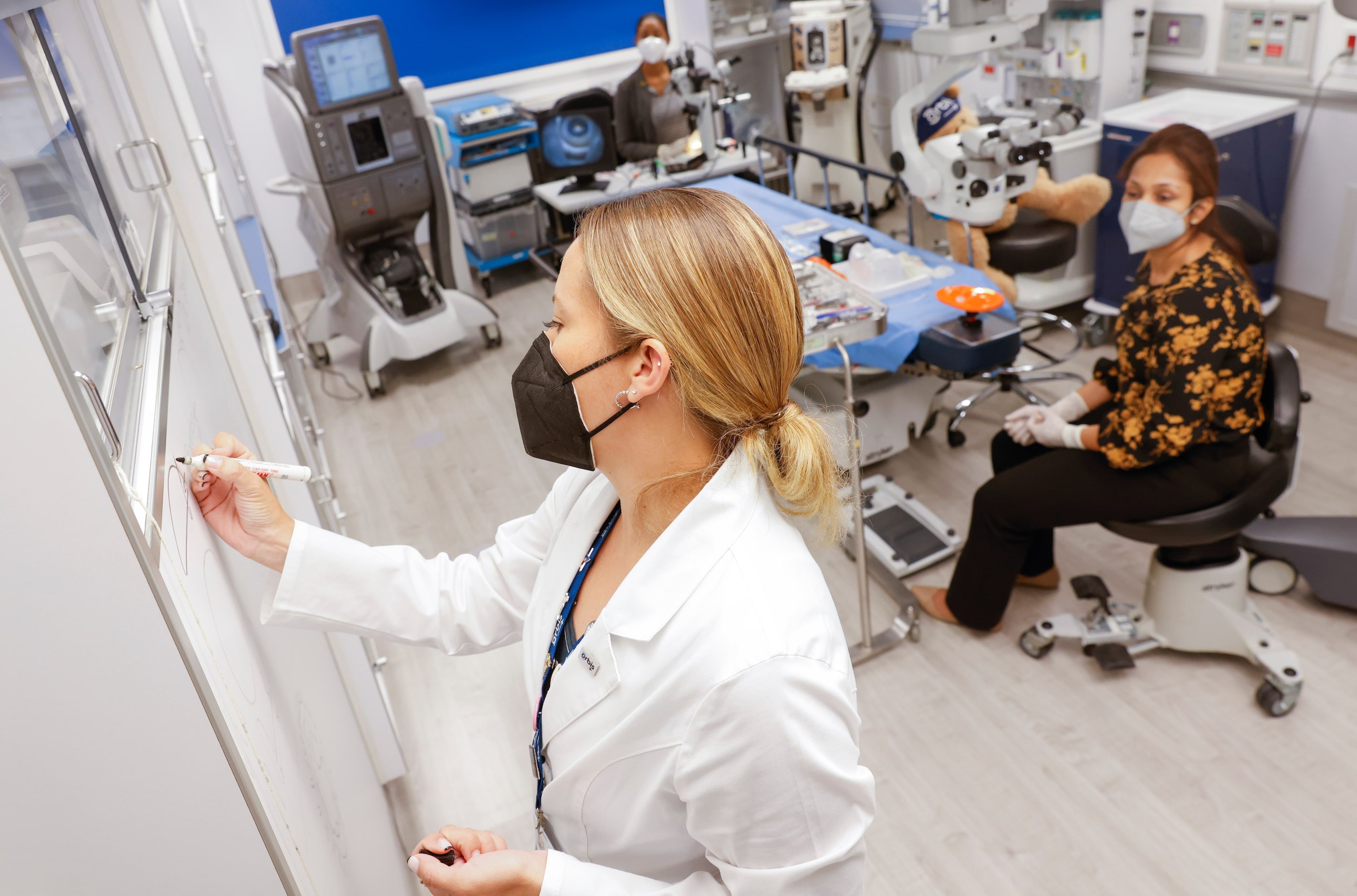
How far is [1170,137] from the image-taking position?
2.34m

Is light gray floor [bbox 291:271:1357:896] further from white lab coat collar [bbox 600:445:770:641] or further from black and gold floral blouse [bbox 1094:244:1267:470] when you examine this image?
white lab coat collar [bbox 600:445:770:641]

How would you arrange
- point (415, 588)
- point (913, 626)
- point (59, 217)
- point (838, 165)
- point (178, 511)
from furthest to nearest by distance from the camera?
point (838, 165) < point (913, 626) < point (415, 588) < point (59, 217) < point (178, 511)

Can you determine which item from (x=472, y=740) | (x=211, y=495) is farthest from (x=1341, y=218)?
(x=211, y=495)

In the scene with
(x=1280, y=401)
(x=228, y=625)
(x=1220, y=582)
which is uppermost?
(x=228, y=625)

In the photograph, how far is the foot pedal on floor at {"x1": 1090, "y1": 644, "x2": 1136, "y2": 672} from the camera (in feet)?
8.24

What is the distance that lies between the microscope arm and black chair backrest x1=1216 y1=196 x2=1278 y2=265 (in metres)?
0.86

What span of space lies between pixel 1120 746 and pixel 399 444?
3.14 metres

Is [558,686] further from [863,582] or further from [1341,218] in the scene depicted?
[1341,218]

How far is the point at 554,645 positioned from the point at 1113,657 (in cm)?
193

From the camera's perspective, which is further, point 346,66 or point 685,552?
point 346,66

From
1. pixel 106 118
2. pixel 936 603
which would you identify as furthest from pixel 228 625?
pixel 936 603

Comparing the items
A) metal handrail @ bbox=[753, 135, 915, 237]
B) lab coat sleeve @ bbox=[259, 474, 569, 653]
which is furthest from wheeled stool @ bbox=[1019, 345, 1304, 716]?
lab coat sleeve @ bbox=[259, 474, 569, 653]

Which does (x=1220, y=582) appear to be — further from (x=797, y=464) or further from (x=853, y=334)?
(x=797, y=464)

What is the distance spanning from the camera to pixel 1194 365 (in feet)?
7.17
